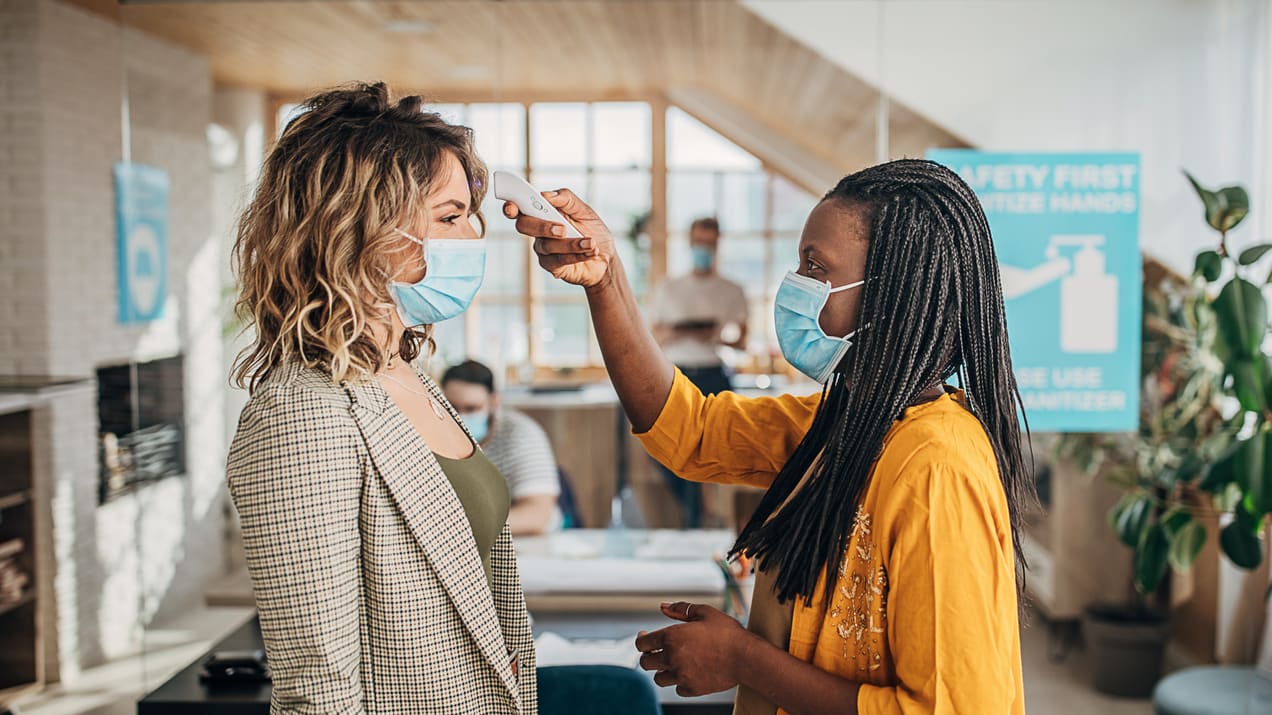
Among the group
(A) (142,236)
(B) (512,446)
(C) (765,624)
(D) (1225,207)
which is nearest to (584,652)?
(C) (765,624)

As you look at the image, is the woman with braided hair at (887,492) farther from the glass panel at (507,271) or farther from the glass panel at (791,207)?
the glass panel at (507,271)

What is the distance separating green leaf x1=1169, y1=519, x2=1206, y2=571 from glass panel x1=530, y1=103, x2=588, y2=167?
2.05 meters

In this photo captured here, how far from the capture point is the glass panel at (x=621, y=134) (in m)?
3.27

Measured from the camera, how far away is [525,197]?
1.32 meters

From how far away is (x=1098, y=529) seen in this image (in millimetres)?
3328

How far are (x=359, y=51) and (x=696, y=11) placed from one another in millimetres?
1074

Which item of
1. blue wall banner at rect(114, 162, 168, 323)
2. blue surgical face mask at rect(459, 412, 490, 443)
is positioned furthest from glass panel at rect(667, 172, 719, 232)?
blue wall banner at rect(114, 162, 168, 323)

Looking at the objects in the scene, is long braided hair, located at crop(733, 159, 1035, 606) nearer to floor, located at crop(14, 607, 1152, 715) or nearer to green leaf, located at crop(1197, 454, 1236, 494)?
green leaf, located at crop(1197, 454, 1236, 494)

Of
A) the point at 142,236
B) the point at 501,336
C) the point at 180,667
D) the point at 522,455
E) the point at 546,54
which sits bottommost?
the point at 180,667

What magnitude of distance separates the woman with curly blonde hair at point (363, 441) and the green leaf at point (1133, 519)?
220cm

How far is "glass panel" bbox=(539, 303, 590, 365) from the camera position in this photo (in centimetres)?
331

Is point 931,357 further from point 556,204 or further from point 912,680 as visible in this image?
point 556,204

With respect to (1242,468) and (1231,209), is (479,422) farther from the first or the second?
(1231,209)

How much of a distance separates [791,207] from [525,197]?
1989 millimetres
